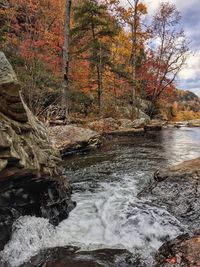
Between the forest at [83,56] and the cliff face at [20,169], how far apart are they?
7055mm

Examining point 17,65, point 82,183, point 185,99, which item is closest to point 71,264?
point 82,183

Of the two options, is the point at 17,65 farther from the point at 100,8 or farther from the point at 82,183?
the point at 82,183

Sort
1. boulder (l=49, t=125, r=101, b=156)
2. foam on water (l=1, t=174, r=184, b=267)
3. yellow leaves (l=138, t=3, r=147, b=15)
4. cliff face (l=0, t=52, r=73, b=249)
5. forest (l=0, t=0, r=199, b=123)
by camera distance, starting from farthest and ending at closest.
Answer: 1. yellow leaves (l=138, t=3, r=147, b=15)
2. forest (l=0, t=0, r=199, b=123)
3. boulder (l=49, t=125, r=101, b=156)
4. foam on water (l=1, t=174, r=184, b=267)
5. cliff face (l=0, t=52, r=73, b=249)

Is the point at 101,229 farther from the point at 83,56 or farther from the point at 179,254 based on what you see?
the point at 83,56

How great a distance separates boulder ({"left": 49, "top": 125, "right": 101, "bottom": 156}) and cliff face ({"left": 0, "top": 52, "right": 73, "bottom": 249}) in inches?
196

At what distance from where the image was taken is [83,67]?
19.0 meters

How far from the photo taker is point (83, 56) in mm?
17312

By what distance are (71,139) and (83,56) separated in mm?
8589

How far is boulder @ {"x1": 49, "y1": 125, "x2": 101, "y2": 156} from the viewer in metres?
10.0

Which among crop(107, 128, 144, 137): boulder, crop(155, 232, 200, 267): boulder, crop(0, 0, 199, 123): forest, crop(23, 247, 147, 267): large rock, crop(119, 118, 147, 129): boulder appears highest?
crop(0, 0, 199, 123): forest

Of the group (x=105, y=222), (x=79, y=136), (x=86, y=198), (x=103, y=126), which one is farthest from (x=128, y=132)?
(x=105, y=222)

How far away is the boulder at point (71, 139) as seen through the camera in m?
10.0

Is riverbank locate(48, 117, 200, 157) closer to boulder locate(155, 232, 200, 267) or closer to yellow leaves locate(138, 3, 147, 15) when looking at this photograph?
boulder locate(155, 232, 200, 267)

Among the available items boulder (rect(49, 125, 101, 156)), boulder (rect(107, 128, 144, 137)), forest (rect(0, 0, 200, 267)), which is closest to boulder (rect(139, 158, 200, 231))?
forest (rect(0, 0, 200, 267))
